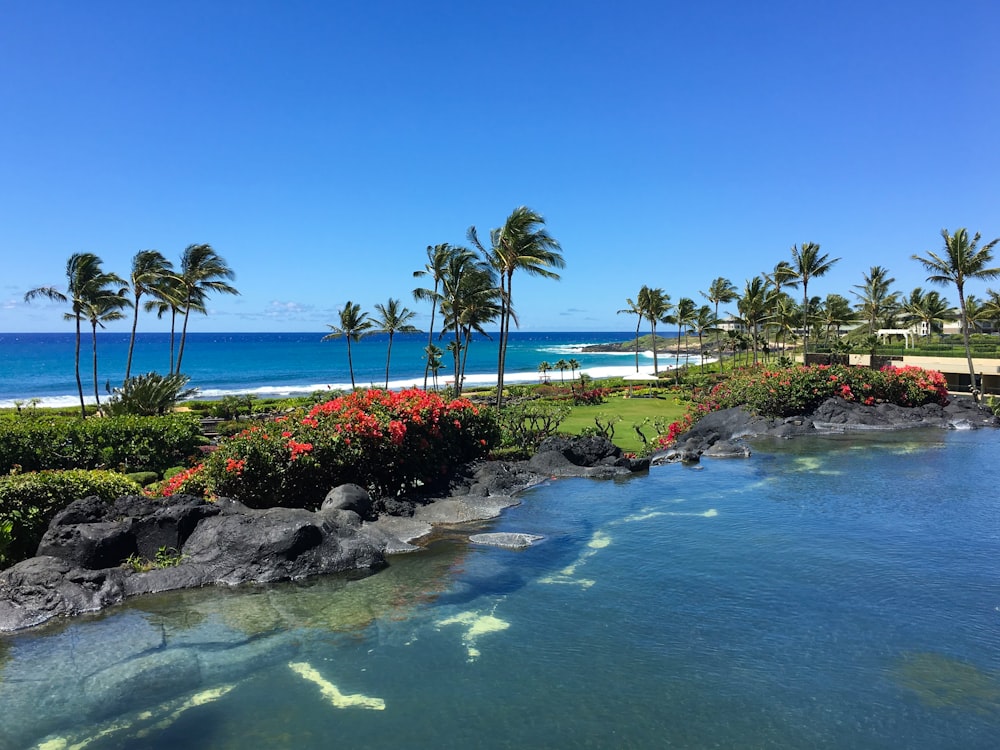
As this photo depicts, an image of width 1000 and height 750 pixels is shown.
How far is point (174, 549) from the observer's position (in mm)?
12984

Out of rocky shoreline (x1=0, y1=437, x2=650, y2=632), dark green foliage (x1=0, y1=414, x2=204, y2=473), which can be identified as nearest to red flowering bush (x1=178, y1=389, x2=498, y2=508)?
rocky shoreline (x1=0, y1=437, x2=650, y2=632)

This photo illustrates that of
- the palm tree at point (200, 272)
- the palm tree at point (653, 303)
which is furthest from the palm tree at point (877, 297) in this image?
the palm tree at point (200, 272)

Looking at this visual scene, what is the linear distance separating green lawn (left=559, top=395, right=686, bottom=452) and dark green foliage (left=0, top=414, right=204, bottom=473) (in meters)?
16.9

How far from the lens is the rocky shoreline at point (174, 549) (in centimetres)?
1098

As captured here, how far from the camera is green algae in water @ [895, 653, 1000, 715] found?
8320mm

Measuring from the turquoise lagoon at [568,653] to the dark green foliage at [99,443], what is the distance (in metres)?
9.72

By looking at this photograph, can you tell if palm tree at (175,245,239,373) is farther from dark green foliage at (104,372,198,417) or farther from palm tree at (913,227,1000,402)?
palm tree at (913,227,1000,402)

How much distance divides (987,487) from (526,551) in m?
15.4

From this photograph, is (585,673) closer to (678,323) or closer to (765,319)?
Answer: (765,319)

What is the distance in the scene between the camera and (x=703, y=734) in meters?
7.73

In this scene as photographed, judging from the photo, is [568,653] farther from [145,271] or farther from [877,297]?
[877,297]

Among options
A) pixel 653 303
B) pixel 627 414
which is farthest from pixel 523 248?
pixel 653 303

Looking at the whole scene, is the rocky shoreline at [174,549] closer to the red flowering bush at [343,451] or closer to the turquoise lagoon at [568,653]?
the turquoise lagoon at [568,653]

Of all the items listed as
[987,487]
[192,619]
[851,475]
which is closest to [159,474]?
[192,619]
